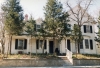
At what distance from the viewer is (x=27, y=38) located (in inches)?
853

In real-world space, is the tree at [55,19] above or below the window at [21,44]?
above

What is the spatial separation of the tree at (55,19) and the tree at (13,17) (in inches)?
157

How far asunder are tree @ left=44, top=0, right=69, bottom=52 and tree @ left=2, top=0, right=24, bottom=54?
13.1 ft

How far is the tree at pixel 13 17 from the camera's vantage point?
18.0 metres

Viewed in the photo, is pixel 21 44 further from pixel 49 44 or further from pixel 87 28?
pixel 87 28

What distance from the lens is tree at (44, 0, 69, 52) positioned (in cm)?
1823

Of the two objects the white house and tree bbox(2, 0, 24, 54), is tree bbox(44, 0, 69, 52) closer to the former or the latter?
the white house

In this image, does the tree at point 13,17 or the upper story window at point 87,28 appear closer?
the tree at point 13,17

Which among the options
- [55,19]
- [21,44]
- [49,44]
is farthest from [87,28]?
[21,44]

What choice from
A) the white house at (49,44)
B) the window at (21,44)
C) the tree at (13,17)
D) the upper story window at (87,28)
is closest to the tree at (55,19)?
the white house at (49,44)

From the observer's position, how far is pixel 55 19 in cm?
1852

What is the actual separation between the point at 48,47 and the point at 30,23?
6210mm

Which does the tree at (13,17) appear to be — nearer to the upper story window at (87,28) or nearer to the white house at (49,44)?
the white house at (49,44)

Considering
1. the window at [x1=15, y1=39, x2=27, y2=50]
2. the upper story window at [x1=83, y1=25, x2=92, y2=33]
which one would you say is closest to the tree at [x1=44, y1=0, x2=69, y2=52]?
the window at [x1=15, y1=39, x2=27, y2=50]
